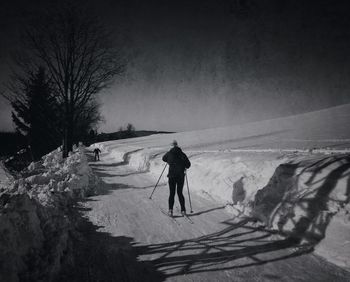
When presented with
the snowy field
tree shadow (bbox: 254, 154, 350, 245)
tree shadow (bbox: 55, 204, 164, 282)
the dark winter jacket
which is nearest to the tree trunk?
the snowy field

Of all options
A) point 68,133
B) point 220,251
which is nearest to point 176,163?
point 220,251

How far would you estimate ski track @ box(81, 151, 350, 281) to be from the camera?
3.30 m

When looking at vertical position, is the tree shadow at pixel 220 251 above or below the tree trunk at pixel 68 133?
below

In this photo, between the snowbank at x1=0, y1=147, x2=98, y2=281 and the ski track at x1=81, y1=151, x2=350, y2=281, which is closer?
the snowbank at x1=0, y1=147, x2=98, y2=281

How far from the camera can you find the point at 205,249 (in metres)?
4.07

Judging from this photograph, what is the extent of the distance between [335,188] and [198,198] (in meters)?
4.22

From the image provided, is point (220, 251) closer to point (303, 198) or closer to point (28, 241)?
point (303, 198)

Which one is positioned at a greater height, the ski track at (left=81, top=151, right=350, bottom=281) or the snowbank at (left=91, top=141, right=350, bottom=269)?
the snowbank at (left=91, top=141, right=350, bottom=269)

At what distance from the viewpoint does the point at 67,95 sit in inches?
632

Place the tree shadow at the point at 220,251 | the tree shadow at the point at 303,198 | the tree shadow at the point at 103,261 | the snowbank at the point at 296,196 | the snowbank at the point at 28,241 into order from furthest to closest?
the tree shadow at the point at 303,198
the snowbank at the point at 296,196
the tree shadow at the point at 220,251
the tree shadow at the point at 103,261
the snowbank at the point at 28,241

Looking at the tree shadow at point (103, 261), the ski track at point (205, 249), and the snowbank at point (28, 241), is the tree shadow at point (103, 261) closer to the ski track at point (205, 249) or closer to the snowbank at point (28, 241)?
the ski track at point (205, 249)

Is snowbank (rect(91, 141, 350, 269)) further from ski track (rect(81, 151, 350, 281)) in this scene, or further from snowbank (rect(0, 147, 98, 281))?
snowbank (rect(0, 147, 98, 281))

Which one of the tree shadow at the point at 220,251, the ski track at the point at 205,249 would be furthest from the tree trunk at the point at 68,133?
the tree shadow at the point at 220,251

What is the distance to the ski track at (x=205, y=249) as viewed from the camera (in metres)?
3.30
